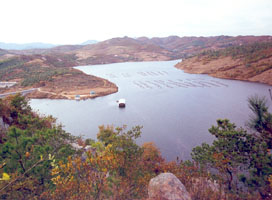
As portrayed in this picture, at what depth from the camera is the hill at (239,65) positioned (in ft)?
182

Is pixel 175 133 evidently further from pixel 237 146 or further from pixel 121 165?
pixel 121 165

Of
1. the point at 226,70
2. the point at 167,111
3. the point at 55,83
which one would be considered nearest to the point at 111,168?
the point at 167,111

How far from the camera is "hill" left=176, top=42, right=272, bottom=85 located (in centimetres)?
5562

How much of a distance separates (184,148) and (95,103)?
25.6 m

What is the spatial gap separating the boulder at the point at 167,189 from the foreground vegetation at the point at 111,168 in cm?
31

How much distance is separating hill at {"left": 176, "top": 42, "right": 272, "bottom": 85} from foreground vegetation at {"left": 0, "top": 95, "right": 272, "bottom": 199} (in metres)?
47.6

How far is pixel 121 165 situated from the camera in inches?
373

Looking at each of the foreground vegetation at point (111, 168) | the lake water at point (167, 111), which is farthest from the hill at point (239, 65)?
the foreground vegetation at point (111, 168)

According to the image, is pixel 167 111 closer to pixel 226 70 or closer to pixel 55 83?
pixel 55 83

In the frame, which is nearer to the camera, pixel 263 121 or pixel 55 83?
pixel 263 121

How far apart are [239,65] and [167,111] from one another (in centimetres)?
4549

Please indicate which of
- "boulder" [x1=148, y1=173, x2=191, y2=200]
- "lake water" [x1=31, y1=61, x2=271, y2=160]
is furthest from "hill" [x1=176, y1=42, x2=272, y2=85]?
"boulder" [x1=148, y1=173, x2=191, y2=200]

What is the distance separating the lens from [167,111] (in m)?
34.6

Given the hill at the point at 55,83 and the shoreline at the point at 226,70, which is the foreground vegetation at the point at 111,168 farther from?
the shoreline at the point at 226,70
